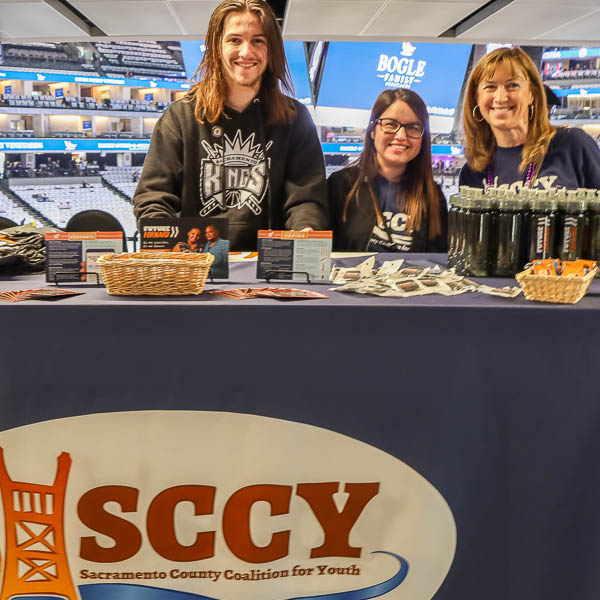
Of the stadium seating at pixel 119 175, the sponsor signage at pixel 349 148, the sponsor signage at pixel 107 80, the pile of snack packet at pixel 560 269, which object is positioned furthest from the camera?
the stadium seating at pixel 119 175

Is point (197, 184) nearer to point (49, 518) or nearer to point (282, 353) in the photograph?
point (282, 353)

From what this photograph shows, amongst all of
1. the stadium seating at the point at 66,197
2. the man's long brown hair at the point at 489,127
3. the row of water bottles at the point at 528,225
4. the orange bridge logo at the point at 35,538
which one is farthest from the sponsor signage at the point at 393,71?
the orange bridge logo at the point at 35,538

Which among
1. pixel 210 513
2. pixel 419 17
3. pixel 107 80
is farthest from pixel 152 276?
pixel 107 80

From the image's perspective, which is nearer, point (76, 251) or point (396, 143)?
point (76, 251)

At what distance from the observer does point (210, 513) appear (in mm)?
1357

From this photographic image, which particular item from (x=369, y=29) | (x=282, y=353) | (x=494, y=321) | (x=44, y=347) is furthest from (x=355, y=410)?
(x=369, y=29)

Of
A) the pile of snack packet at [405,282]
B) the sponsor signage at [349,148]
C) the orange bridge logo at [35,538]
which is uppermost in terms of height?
the sponsor signage at [349,148]

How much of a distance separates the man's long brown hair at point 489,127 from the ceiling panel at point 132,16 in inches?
115

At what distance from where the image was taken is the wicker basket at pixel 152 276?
1388 millimetres

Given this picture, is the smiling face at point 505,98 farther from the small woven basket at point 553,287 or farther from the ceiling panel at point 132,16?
the ceiling panel at point 132,16

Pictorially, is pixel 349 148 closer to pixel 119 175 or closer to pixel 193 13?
pixel 193 13

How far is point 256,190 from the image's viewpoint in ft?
8.17

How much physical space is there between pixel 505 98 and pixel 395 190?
1.93ft

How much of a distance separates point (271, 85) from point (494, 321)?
1.55 meters
